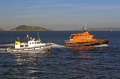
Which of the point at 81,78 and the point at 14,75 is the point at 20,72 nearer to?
the point at 14,75

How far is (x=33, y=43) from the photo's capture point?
60.8 m

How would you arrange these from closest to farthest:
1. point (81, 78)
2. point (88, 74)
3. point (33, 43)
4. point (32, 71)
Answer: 1. point (81, 78)
2. point (88, 74)
3. point (32, 71)
4. point (33, 43)

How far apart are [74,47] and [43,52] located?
20.1 meters

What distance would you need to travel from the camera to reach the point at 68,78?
32.6 m

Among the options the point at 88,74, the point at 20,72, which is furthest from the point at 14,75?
the point at 88,74

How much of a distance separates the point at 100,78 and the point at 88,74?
2643 millimetres

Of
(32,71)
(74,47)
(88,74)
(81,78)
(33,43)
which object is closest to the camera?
(81,78)

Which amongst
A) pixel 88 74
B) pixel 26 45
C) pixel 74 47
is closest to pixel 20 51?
pixel 26 45

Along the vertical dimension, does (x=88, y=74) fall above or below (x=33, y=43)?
below

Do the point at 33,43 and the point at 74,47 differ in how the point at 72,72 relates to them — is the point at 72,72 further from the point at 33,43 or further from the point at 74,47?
the point at 74,47

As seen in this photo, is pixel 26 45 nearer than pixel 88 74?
No

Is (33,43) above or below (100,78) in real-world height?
above

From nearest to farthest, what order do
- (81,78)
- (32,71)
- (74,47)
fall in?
1. (81,78)
2. (32,71)
3. (74,47)

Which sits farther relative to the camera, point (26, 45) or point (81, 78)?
point (26, 45)
